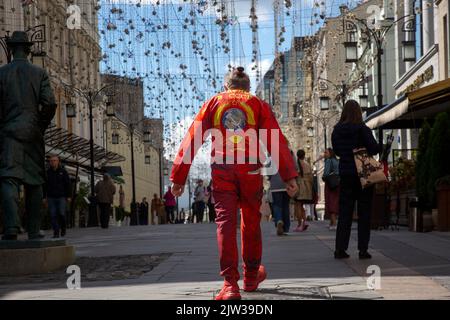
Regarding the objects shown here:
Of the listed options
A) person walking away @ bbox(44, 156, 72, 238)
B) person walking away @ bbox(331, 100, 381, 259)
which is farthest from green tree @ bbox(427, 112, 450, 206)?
person walking away @ bbox(331, 100, 381, 259)

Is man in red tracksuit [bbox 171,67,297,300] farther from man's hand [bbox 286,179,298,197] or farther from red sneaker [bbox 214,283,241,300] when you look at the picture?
red sneaker [bbox 214,283,241,300]

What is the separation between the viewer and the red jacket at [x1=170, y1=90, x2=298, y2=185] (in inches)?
317

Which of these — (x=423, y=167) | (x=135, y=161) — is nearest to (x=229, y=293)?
(x=423, y=167)

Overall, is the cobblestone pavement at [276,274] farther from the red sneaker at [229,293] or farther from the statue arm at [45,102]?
the statue arm at [45,102]

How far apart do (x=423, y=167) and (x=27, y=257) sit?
1025 cm

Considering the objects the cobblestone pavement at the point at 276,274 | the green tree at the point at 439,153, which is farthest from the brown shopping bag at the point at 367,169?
the green tree at the point at 439,153

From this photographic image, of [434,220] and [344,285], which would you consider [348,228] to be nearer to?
[344,285]

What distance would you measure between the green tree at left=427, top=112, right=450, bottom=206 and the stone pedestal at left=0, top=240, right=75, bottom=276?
30.8 ft

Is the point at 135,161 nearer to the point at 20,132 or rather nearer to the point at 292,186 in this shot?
the point at 20,132

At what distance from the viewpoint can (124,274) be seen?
1052 centimetres

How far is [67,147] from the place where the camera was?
47156 millimetres

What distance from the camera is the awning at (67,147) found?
141ft

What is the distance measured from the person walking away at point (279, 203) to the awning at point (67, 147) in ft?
76.8

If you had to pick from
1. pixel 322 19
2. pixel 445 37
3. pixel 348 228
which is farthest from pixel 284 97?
pixel 348 228
